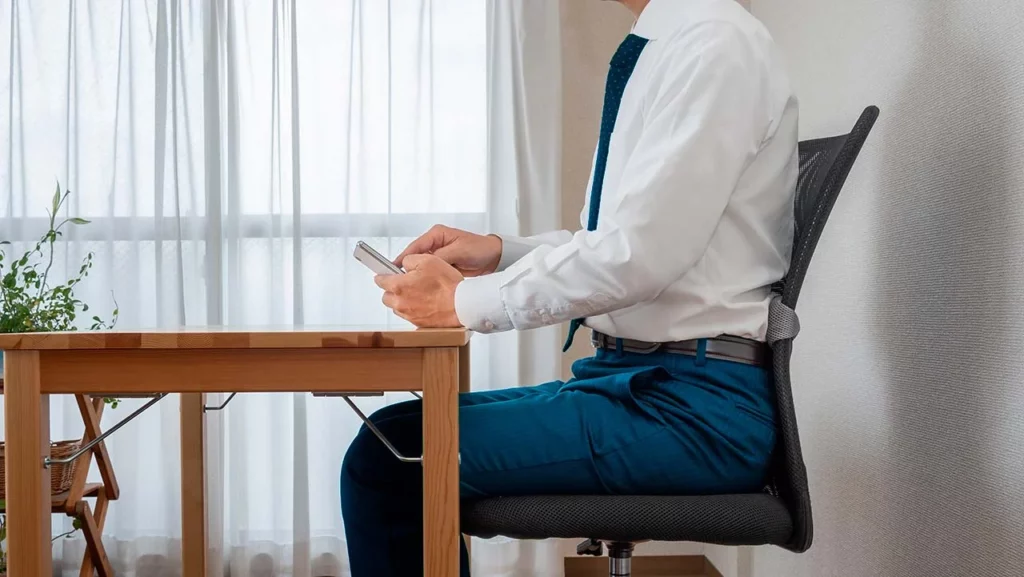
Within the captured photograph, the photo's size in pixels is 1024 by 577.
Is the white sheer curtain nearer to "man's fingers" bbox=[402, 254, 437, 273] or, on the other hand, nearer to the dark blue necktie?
the dark blue necktie

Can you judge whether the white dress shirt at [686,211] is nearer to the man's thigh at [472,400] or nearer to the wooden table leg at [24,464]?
the man's thigh at [472,400]

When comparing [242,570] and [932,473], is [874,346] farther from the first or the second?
[242,570]

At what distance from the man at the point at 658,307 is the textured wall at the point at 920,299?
0.27 metres

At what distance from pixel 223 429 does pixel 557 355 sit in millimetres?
1015

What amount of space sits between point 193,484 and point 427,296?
2.67 feet

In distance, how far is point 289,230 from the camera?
8.91 feet

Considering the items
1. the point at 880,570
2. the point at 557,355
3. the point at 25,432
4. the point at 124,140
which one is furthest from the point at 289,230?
the point at 880,570

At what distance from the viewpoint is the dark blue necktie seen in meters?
1.25

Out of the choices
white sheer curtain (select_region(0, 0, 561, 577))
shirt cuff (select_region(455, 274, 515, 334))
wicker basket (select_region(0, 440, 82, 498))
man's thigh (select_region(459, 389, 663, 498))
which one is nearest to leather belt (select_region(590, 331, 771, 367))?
man's thigh (select_region(459, 389, 663, 498))

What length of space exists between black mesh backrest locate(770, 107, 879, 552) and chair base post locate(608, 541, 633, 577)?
0.72 feet

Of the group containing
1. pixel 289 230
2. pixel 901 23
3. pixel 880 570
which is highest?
pixel 901 23

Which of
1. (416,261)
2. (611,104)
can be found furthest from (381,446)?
(611,104)

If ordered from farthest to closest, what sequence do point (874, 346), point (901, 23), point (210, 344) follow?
1. point (874, 346)
2. point (901, 23)
3. point (210, 344)

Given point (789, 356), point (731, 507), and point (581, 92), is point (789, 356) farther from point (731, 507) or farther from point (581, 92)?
point (581, 92)
